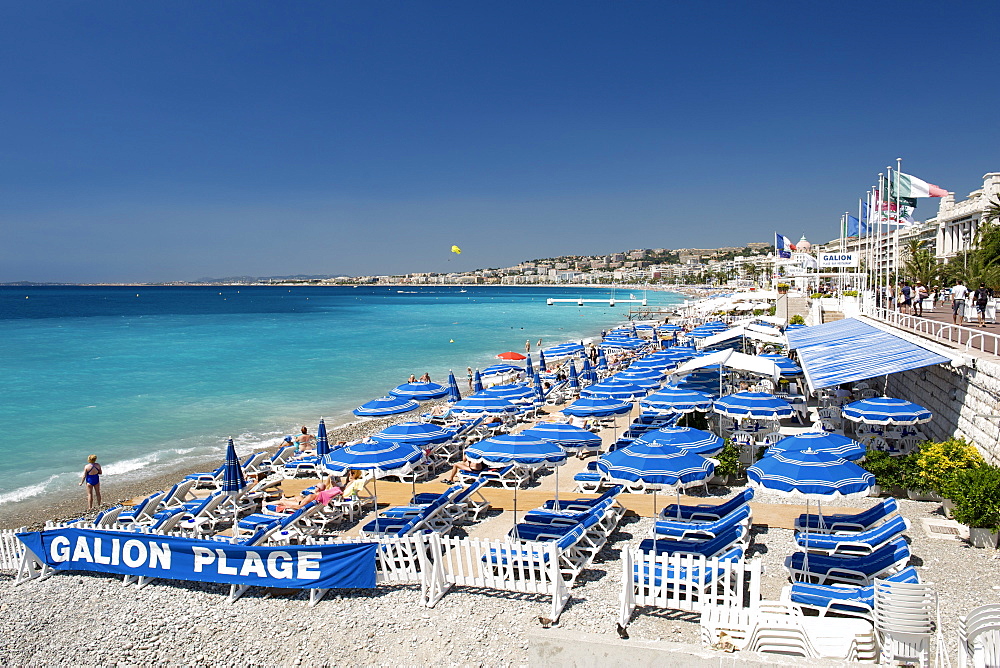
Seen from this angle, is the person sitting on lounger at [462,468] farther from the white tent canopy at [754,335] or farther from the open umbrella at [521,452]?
the white tent canopy at [754,335]

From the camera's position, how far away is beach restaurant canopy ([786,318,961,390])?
998 cm

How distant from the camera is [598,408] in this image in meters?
13.4

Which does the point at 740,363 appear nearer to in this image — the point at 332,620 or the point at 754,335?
the point at 754,335

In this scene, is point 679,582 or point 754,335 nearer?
point 679,582

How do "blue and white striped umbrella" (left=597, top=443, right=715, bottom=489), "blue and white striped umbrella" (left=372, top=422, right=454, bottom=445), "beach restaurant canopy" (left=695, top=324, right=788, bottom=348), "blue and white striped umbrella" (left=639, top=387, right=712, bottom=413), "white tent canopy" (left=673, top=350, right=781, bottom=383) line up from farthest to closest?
1. "beach restaurant canopy" (left=695, top=324, right=788, bottom=348)
2. "white tent canopy" (left=673, top=350, right=781, bottom=383)
3. "blue and white striped umbrella" (left=639, top=387, right=712, bottom=413)
4. "blue and white striped umbrella" (left=372, top=422, right=454, bottom=445)
5. "blue and white striped umbrella" (left=597, top=443, right=715, bottom=489)

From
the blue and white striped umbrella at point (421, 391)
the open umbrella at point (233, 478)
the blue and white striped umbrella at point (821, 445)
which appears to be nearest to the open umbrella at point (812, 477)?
the blue and white striped umbrella at point (821, 445)

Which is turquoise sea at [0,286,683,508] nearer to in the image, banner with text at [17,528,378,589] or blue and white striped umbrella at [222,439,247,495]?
blue and white striped umbrella at [222,439,247,495]

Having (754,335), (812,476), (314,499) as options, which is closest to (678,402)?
(812,476)

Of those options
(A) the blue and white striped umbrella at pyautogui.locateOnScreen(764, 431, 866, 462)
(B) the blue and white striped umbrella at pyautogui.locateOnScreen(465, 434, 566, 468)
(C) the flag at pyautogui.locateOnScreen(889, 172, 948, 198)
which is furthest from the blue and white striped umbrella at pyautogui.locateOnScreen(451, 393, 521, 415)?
(C) the flag at pyautogui.locateOnScreen(889, 172, 948, 198)

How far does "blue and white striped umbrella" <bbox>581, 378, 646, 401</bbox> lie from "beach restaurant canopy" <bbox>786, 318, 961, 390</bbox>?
3.88 m

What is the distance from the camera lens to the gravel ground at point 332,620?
578 cm

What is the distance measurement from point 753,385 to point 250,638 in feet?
57.3

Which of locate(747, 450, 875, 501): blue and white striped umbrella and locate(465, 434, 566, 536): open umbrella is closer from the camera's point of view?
locate(747, 450, 875, 501): blue and white striped umbrella

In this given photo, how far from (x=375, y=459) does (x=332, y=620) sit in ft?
8.58
